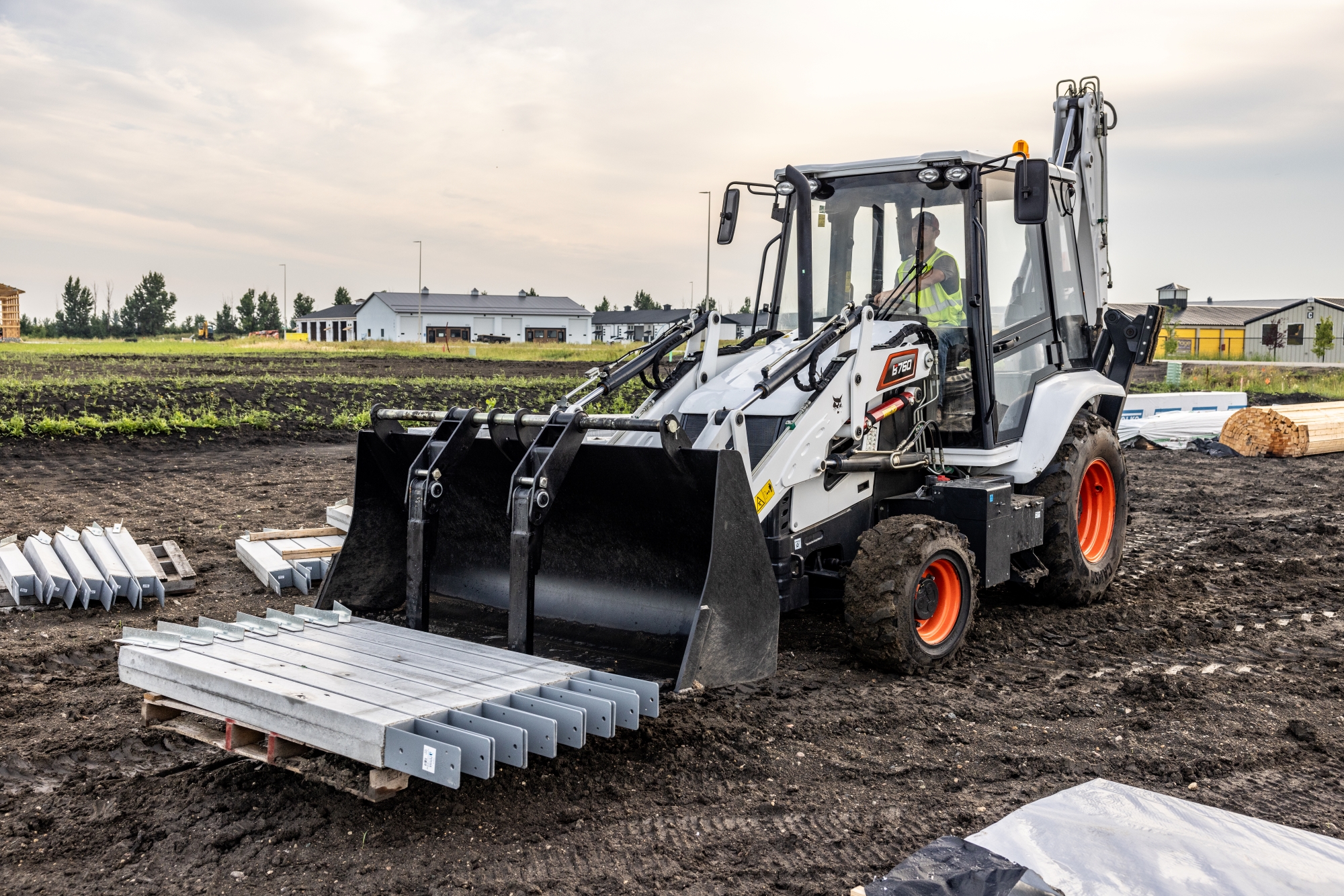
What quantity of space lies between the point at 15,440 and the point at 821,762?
43.3ft

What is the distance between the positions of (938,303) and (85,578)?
5.47 metres

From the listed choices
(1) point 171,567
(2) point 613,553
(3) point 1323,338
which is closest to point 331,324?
(3) point 1323,338

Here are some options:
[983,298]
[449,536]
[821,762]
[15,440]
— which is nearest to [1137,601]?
[983,298]

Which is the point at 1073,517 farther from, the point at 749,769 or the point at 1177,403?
the point at 1177,403

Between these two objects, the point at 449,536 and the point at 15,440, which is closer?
the point at 449,536

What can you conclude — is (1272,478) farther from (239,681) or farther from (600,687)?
(239,681)

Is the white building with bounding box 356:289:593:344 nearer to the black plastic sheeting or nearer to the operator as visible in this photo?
the operator

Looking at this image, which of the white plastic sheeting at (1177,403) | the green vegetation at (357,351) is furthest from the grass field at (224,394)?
the white plastic sheeting at (1177,403)

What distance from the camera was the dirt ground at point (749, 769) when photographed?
3479 millimetres

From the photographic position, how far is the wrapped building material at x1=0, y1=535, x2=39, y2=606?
21.3 ft

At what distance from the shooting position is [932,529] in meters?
5.36

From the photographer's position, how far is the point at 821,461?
5406mm

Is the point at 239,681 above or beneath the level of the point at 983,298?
beneath

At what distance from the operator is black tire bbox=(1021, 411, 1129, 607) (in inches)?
40.4
